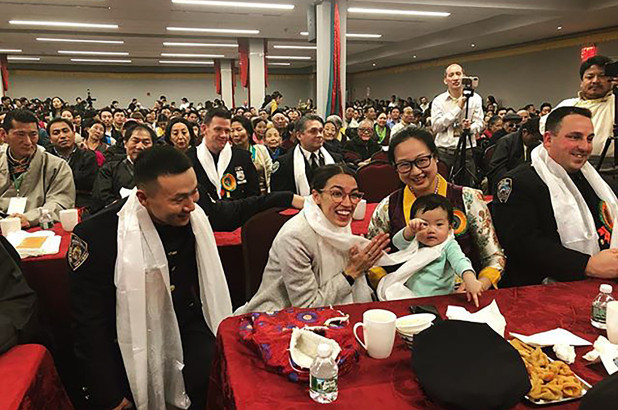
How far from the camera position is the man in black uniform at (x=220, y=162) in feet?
11.8

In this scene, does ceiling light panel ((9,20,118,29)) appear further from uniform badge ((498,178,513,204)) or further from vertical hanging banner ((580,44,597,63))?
vertical hanging banner ((580,44,597,63))

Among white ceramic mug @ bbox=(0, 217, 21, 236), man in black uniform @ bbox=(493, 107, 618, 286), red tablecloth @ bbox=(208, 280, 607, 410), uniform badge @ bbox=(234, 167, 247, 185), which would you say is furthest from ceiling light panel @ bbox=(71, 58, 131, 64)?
red tablecloth @ bbox=(208, 280, 607, 410)

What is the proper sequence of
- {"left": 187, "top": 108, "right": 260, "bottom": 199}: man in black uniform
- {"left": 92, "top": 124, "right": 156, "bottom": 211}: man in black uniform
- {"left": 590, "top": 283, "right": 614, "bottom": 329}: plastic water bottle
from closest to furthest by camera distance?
{"left": 590, "top": 283, "right": 614, "bottom": 329}: plastic water bottle
{"left": 92, "top": 124, "right": 156, "bottom": 211}: man in black uniform
{"left": 187, "top": 108, "right": 260, "bottom": 199}: man in black uniform

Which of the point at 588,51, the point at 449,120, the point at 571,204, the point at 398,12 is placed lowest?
the point at 571,204

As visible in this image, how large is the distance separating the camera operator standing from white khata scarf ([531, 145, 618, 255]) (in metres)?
2.49

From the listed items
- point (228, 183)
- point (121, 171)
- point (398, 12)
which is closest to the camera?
point (121, 171)

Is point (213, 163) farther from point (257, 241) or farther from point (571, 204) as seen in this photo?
point (571, 204)

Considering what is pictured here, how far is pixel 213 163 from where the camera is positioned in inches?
143

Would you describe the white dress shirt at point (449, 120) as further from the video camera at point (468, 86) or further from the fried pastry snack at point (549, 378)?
the fried pastry snack at point (549, 378)

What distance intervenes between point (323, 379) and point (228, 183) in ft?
8.90

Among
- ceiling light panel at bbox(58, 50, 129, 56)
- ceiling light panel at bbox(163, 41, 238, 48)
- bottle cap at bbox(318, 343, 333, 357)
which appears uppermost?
ceiling light panel at bbox(58, 50, 129, 56)

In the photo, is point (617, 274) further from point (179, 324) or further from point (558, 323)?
point (179, 324)

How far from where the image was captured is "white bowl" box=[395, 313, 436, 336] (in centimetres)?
136

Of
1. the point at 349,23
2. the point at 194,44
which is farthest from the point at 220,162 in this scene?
the point at 194,44
